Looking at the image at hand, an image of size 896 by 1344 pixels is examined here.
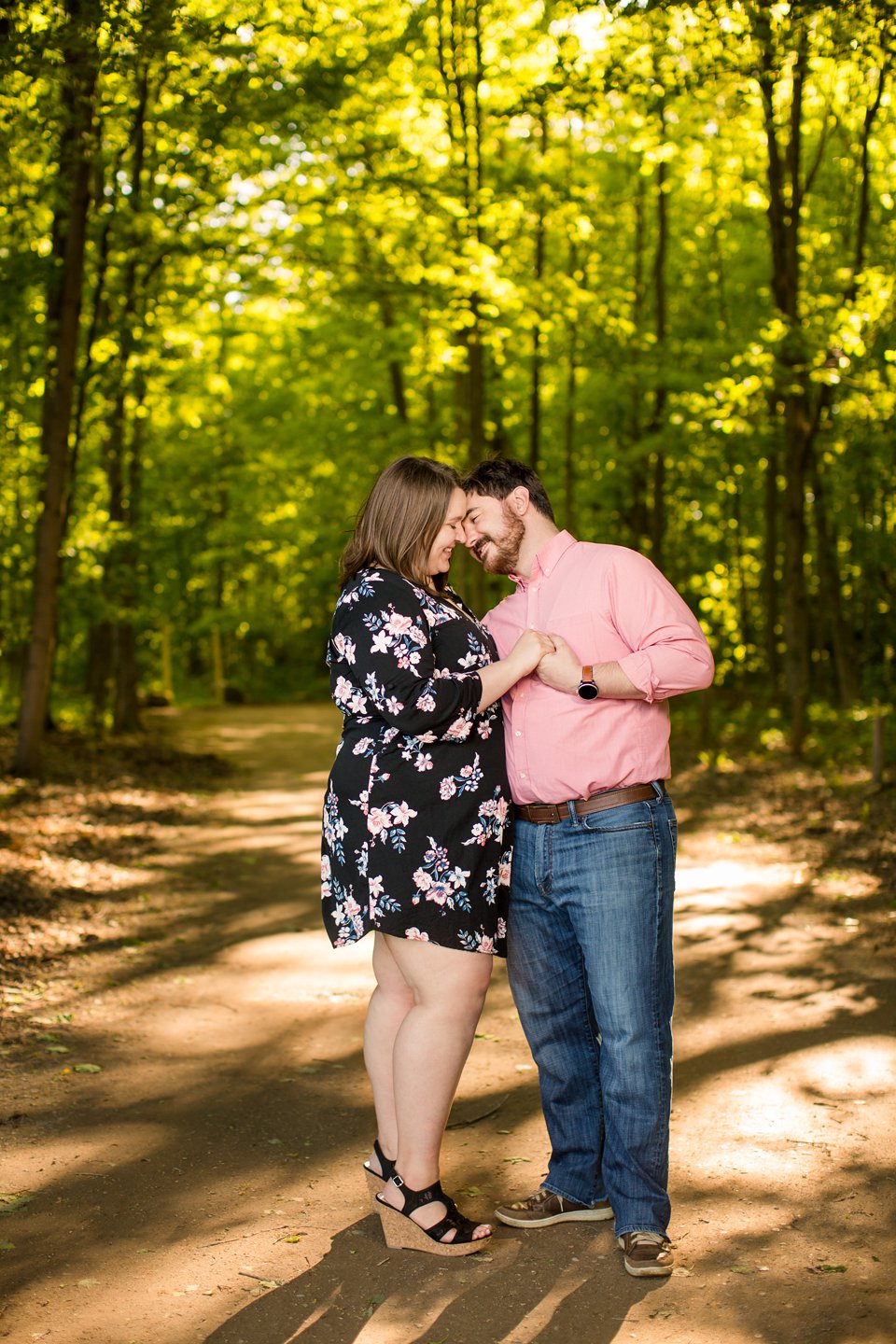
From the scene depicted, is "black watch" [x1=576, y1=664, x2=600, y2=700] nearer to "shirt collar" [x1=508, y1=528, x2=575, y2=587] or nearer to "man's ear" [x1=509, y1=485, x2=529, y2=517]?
"shirt collar" [x1=508, y1=528, x2=575, y2=587]

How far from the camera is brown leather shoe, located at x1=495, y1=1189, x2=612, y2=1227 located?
3.95 m

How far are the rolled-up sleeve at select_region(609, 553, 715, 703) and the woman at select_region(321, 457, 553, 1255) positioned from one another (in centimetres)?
27

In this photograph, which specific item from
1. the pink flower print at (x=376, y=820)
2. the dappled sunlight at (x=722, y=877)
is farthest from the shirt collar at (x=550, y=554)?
the dappled sunlight at (x=722, y=877)

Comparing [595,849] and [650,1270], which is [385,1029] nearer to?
[595,849]

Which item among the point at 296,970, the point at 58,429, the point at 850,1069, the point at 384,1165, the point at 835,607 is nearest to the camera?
the point at 384,1165

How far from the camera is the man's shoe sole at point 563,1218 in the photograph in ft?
12.9

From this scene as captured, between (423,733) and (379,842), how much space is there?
330 mm

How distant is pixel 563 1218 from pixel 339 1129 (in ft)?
3.65

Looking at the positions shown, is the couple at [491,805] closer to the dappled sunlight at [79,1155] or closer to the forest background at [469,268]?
the dappled sunlight at [79,1155]

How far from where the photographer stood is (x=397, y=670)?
3598mm

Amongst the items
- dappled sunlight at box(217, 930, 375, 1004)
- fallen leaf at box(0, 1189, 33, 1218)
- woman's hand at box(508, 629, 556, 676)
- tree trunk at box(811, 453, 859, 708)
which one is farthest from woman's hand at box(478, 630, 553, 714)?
tree trunk at box(811, 453, 859, 708)

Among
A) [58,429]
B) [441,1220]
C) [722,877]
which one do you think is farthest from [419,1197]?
[58,429]

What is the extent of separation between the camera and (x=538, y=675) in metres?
3.76

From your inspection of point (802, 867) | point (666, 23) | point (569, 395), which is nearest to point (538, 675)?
point (666, 23)
